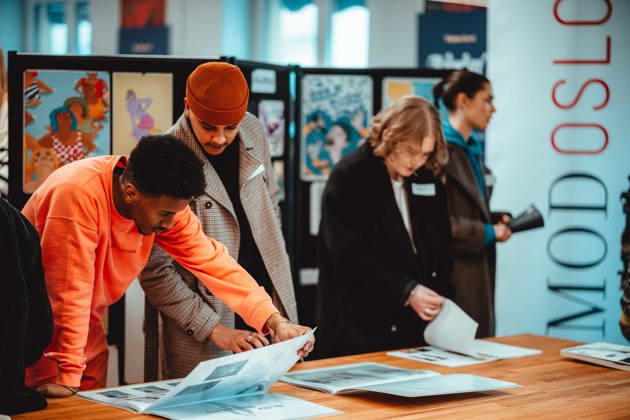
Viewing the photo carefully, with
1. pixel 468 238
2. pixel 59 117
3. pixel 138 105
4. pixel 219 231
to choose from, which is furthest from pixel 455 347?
pixel 59 117

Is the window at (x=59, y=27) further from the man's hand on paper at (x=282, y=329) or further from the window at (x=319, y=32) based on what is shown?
the man's hand on paper at (x=282, y=329)

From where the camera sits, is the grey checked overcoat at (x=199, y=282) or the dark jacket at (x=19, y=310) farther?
the grey checked overcoat at (x=199, y=282)

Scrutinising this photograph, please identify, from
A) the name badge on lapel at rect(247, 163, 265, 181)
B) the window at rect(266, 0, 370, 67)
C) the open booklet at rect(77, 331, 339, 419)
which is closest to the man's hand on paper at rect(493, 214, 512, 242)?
the name badge on lapel at rect(247, 163, 265, 181)

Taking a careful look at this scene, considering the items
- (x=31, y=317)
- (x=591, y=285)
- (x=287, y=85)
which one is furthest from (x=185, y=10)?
(x=31, y=317)

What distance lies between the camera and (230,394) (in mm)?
1977

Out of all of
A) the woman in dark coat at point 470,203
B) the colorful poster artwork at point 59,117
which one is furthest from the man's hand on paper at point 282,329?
the woman in dark coat at point 470,203

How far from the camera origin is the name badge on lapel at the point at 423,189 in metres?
3.10

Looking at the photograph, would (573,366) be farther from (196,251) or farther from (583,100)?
(583,100)

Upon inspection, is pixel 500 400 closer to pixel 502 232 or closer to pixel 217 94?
pixel 217 94

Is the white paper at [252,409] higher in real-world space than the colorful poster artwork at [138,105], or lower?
lower

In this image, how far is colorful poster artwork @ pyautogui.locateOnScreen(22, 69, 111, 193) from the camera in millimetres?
2932

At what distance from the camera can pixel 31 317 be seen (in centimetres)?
180

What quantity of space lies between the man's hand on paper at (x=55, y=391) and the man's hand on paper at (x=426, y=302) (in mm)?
1271

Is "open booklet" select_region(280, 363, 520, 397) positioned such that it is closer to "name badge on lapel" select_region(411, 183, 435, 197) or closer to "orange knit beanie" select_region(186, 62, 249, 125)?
"orange knit beanie" select_region(186, 62, 249, 125)
